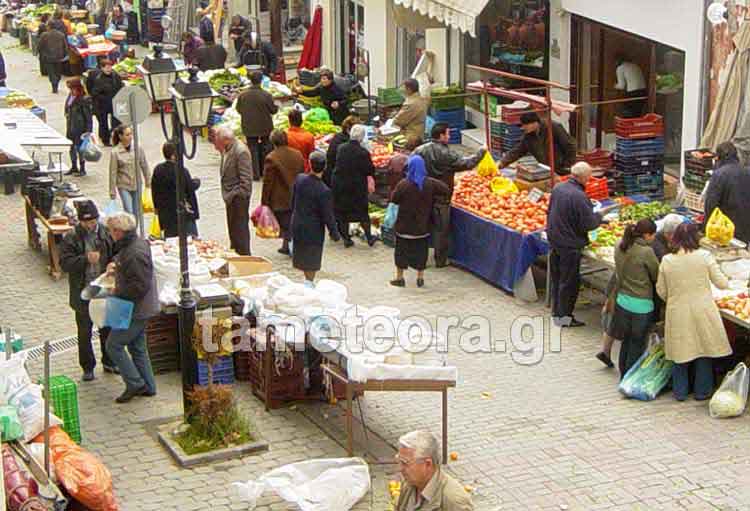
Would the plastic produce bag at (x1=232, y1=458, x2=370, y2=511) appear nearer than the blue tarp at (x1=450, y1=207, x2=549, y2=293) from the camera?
Yes

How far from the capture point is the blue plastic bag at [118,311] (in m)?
11.8

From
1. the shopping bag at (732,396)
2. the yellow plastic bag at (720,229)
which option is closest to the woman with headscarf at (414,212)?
the yellow plastic bag at (720,229)

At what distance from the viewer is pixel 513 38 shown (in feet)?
72.6

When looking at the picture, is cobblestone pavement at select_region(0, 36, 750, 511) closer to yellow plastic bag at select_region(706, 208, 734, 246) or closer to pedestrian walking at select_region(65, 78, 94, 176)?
yellow plastic bag at select_region(706, 208, 734, 246)

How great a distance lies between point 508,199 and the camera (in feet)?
52.5

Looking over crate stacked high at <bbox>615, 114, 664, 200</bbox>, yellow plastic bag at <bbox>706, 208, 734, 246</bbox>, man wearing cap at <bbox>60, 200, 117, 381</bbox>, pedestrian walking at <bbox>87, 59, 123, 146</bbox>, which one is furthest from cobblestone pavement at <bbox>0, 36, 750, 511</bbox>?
pedestrian walking at <bbox>87, 59, 123, 146</bbox>

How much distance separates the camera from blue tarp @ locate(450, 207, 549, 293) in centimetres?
1484

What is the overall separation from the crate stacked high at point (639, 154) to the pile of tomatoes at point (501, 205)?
86.5 inches

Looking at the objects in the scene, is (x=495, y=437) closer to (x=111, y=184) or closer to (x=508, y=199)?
(x=508, y=199)

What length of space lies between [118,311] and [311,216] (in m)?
3.64

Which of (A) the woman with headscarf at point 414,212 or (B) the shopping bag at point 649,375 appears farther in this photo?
(A) the woman with headscarf at point 414,212

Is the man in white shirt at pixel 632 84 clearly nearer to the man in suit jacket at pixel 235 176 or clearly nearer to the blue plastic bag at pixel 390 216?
the blue plastic bag at pixel 390 216

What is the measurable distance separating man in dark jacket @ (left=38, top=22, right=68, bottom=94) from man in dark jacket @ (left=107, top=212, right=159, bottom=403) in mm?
18767

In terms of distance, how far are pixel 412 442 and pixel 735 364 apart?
230 inches
